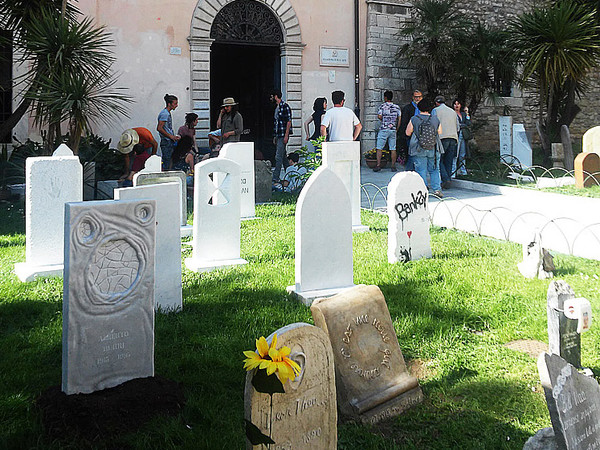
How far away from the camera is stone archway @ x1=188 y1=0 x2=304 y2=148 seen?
48.6ft

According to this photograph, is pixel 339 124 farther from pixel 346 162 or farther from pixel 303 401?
pixel 303 401

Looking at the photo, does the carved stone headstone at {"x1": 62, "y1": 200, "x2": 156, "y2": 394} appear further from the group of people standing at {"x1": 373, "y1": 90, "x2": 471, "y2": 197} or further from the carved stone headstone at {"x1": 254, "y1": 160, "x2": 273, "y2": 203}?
the group of people standing at {"x1": 373, "y1": 90, "x2": 471, "y2": 197}

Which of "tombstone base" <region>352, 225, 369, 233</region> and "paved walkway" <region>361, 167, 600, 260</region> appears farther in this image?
"tombstone base" <region>352, 225, 369, 233</region>

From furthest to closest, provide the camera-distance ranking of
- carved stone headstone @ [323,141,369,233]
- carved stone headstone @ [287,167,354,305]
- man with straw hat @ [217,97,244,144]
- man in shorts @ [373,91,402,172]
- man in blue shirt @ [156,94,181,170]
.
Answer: man in shorts @ [373,91,402,172] → man with straw hat @ [217,97,244,144] → man in blue shirt @ [156,94,181,170] → carved stone headstone @ [323,141,369,233] → carved stone headstone @ [287,167,354,305]

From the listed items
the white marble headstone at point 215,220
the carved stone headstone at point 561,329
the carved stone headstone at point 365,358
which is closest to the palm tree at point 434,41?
the white marble headstone at point 215,220

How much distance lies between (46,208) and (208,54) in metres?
9.56

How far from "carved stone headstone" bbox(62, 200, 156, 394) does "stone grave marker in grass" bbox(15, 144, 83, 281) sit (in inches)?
110

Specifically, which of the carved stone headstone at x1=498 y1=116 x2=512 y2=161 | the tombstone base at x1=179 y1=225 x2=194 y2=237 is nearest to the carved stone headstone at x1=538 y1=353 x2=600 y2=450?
the tombstone base at x1=179 y1=225 x2=194 y2=237

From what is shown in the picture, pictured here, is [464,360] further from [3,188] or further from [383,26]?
[383,26]

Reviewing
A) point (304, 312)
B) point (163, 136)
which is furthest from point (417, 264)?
point (163, 136)

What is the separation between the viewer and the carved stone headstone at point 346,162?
7.82m

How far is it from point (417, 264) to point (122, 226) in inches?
137

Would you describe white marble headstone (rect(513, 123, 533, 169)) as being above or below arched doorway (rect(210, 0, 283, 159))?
below

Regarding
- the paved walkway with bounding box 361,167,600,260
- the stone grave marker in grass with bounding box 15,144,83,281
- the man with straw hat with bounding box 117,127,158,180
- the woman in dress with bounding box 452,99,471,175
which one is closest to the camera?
the stone grave marker in grass with bounding box 15,144,83,281
